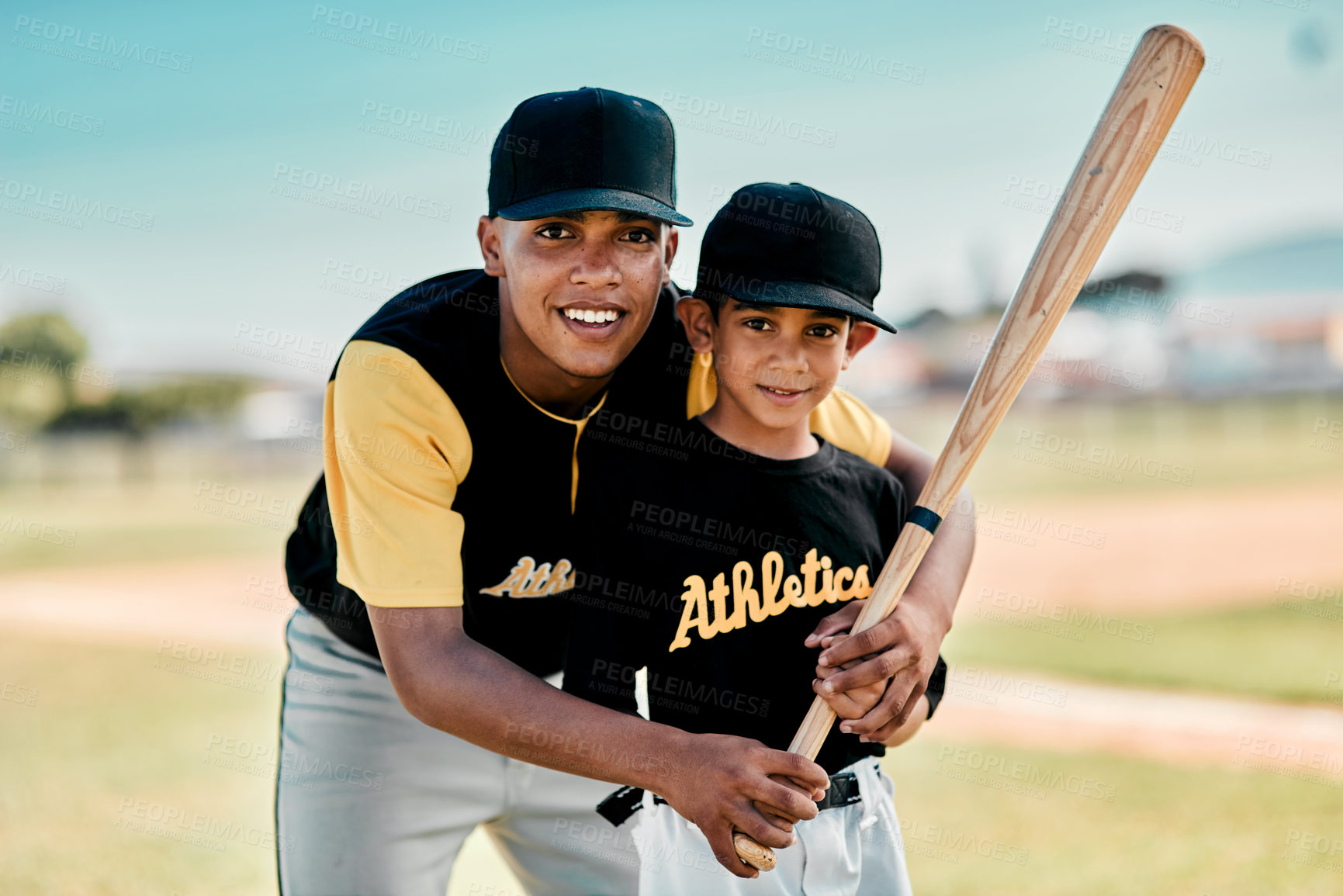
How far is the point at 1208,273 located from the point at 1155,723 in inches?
6594

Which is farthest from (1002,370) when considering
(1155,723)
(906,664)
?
(1155,723)

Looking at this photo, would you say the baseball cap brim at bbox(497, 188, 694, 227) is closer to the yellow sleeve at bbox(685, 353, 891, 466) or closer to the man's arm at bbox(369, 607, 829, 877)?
the yellow sleeve at bbox(685, 353, 891, 466)

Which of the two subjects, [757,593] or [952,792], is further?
[952,792]

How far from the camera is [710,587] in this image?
73.0 inches

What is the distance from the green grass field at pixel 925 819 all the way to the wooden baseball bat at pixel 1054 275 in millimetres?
3296

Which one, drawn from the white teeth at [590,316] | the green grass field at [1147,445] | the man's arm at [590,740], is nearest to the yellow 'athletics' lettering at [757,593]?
the man's arm at [590,740]

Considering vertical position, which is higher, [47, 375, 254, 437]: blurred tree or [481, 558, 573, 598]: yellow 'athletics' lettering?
[47, 375, 254, 437]: blurred tree

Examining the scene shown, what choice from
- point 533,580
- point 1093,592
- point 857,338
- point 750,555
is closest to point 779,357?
point 857,338

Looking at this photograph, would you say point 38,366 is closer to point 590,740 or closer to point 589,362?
point 589,362

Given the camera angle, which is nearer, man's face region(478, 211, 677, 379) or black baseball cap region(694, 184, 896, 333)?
black baseball cap region(694, 184, 896, 333)

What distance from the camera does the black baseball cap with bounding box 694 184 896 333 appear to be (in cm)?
188

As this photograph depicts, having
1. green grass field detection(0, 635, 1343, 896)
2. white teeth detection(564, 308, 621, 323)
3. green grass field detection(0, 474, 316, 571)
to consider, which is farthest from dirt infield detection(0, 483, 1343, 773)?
white teeth detection(564, 308, 621, 323)

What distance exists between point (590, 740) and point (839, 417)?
92 centimetres

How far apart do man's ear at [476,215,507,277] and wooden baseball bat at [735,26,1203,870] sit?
1.01 metres
